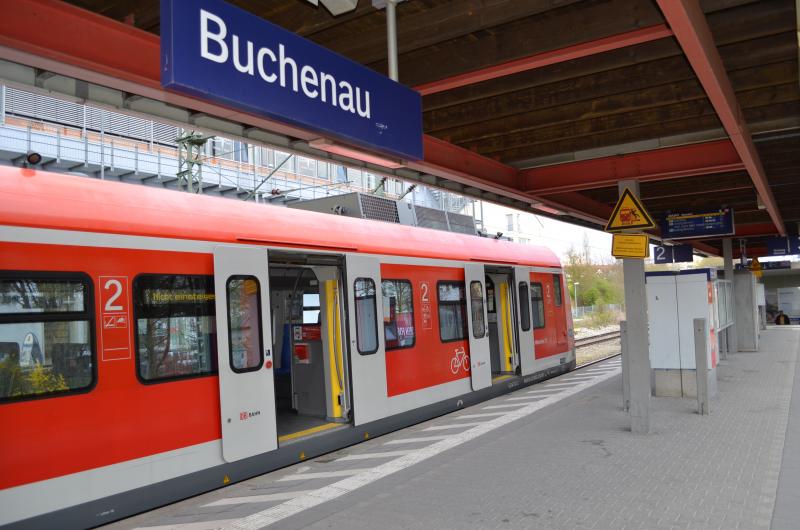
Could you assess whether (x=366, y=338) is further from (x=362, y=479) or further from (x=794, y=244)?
(x=794, y=244)

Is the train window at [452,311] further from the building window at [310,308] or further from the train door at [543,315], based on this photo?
the train door at [543,315]

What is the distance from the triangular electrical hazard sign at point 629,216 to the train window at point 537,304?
531 cm

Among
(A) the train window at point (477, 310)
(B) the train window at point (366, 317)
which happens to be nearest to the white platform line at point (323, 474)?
(B) the train window at point (366, 317)

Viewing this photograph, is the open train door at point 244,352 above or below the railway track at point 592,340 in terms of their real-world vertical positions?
above

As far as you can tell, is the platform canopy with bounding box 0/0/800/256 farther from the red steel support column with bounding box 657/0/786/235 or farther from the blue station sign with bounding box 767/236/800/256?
the blue station sign with bounding box 767/236/800/256

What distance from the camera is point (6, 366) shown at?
4.78m

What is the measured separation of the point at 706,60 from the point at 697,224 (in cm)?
1182


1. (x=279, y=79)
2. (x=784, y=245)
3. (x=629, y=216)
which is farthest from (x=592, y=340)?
(x=279, y=79)

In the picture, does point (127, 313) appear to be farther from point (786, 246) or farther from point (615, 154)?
point (786, 246)

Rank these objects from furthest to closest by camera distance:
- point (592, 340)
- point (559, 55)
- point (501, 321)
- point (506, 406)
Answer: point (592, 340) < point (501, 321) < point (506, 406) < point (559, 55)

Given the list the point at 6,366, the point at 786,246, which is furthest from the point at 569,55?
the point at 786,246

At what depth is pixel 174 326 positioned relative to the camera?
239 inches

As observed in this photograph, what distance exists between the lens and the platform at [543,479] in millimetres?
5148

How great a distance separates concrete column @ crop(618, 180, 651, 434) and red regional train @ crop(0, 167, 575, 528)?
289 centimetres
